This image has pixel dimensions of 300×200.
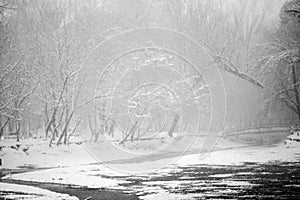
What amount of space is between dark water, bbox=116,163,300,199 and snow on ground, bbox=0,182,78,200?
131 inches

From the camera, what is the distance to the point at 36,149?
3553 centimetres

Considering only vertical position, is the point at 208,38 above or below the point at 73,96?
above

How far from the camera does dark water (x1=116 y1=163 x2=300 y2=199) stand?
628 inches

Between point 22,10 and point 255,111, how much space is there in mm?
44103

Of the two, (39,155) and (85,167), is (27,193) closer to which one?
(85,167)

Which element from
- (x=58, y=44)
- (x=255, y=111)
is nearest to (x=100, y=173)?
(x=58, y=44)

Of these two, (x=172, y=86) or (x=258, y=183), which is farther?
(x=172, y=86)

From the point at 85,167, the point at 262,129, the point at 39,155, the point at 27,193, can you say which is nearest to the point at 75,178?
the point at 27,193

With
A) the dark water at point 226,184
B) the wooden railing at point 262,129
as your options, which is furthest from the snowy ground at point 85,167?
the wooden railing at point 262,129

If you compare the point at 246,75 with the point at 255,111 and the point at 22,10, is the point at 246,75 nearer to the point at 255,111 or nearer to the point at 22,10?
the point at 22,10

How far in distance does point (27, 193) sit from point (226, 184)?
29.0ft

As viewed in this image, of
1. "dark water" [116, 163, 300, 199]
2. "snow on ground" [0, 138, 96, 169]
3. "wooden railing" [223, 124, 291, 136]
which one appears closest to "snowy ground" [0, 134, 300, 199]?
"snow on ground" [0, 138, 96, 169]

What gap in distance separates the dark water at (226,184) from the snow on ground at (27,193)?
3.33 meters

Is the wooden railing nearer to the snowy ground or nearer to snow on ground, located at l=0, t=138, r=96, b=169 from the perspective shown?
the snowy ground
